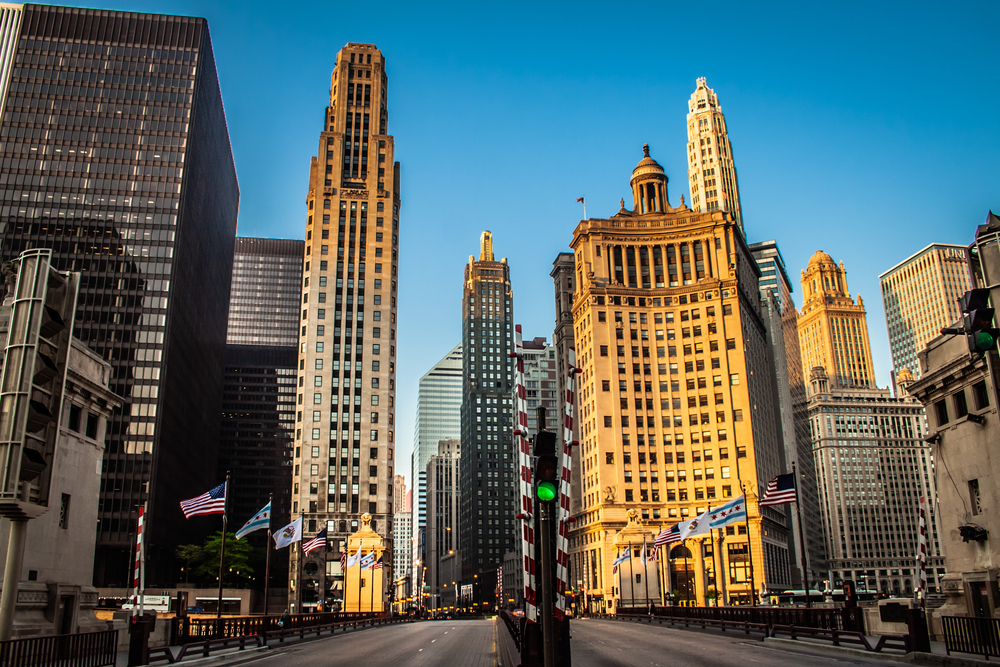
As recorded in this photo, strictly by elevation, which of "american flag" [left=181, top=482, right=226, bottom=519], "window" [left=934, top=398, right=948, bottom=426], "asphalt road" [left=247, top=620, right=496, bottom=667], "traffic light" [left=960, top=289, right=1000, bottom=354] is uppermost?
"window" [left=934, top=398, right=948, bottom=426]

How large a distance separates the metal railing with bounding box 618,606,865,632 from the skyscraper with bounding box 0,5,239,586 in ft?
250

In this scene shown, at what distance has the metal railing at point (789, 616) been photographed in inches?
1334

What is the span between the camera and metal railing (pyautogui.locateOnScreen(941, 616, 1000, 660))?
22344 mm

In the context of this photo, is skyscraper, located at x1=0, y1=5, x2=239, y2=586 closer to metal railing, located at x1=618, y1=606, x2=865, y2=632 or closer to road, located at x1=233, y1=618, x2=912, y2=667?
road, located at x1=233, y1=618, x2=912, y2=667

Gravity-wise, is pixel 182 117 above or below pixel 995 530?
above

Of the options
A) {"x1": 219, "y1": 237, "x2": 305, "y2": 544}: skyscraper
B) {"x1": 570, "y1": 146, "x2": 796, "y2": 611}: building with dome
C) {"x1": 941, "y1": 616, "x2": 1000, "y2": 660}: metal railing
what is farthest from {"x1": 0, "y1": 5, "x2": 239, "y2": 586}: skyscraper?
{"x1": 941, "y1": 616, "x2": 1000, "y2": 660}: metal railing

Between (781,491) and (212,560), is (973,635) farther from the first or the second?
(212,560)

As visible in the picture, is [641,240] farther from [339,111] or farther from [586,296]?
[339,111]

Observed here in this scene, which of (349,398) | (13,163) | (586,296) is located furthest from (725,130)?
(13,163)

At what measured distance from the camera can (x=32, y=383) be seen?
18.8m

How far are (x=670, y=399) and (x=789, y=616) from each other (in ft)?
252

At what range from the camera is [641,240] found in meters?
125

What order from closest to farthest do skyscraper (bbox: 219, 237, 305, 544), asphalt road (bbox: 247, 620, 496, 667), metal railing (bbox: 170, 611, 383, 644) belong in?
asphalt road (bbox: 247, 620, 496, 667) < metal railing (bbox: 170, 611, 383, 644) < skyscraper (bbox: 219, 237, 305, 544)

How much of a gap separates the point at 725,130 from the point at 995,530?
531ft
